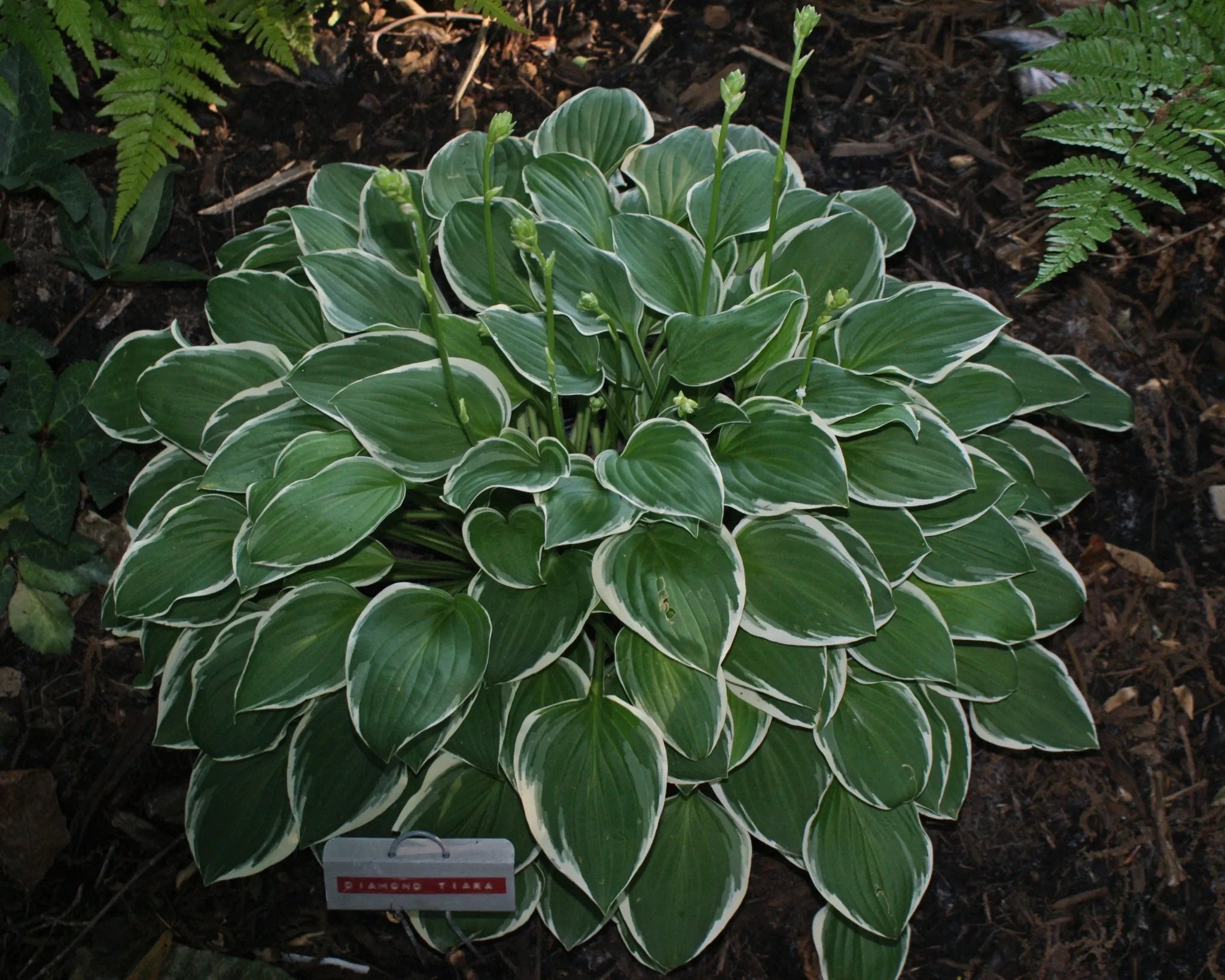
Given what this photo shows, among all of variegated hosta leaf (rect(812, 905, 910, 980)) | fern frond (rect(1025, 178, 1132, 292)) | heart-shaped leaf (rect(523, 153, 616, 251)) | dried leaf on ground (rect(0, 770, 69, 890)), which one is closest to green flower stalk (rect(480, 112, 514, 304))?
heart-shaped leaf (rect(523, 153, 616, 251))

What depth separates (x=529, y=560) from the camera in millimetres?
1551

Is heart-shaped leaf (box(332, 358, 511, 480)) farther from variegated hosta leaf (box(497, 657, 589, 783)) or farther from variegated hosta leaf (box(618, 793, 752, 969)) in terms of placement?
variegated hosta leaf (box(618, 793, 752, 969))

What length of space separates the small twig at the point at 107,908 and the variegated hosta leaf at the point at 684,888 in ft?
3.19

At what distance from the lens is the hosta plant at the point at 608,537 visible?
4.99 feet

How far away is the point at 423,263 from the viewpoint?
Answer: 1287 millimetres

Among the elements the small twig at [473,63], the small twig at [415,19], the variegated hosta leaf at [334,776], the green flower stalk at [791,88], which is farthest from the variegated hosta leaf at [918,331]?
the small twig at [415,19]

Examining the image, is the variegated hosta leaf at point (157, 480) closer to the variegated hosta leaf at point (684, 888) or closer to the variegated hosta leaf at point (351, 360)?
the variegated hosta leaf at point (351, 360)

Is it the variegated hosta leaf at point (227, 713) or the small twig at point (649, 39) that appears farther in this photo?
the small twig at point (649, 39)

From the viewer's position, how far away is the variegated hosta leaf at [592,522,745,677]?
1.47 metres

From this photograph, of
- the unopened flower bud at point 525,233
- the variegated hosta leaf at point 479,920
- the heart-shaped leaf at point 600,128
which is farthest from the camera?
the heart-shaped leaf at point 600,128

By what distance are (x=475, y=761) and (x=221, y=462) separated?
638 mm

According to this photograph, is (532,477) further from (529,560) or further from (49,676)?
(49,676)

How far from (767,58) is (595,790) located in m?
1.95

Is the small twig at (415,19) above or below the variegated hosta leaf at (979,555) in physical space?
above
